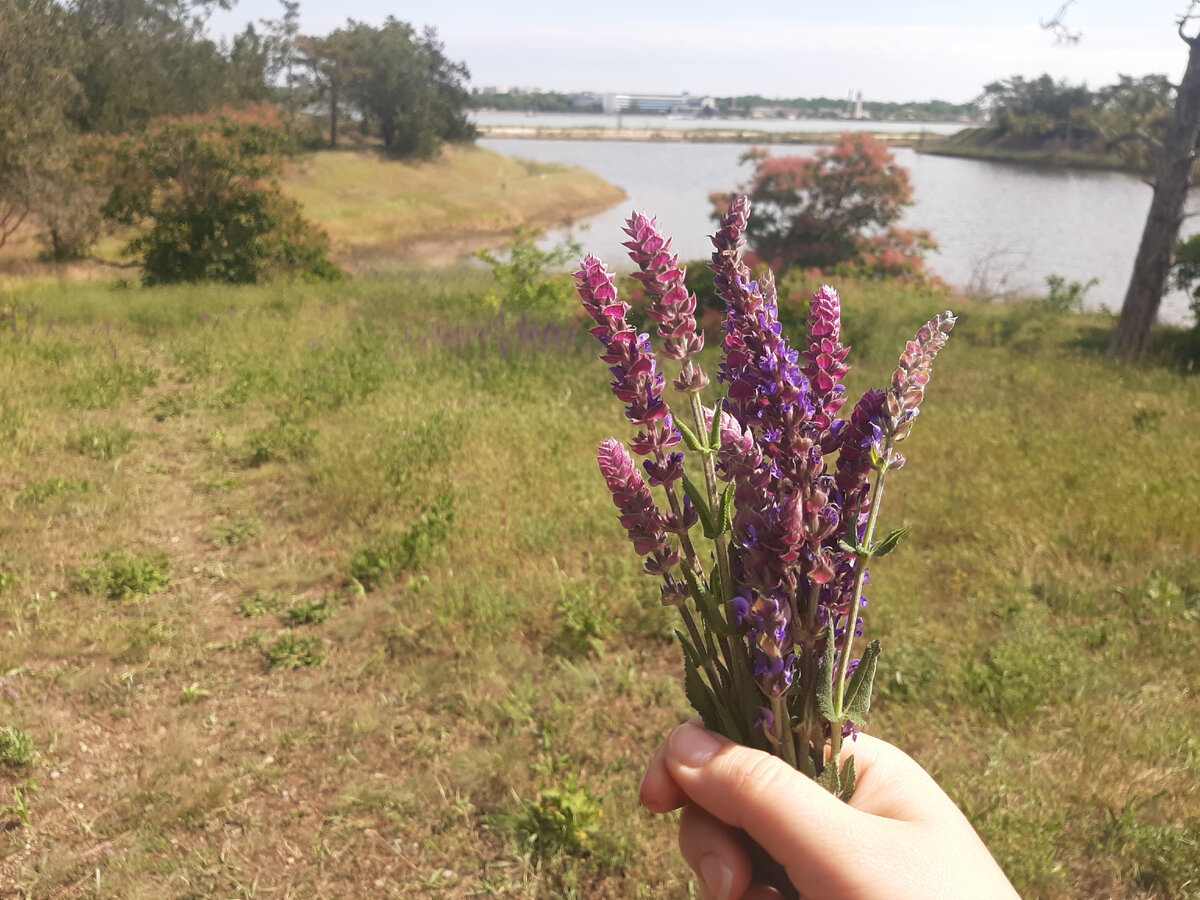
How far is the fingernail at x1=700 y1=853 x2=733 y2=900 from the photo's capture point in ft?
4.15

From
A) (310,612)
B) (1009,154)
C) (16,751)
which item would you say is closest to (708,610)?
(16,751)

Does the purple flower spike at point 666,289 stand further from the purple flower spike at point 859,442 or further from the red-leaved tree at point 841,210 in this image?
the red-leaved tree at point 841,210

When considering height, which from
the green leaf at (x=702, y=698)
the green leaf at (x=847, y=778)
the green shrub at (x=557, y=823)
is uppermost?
the green leaf at (x=702, y=698)

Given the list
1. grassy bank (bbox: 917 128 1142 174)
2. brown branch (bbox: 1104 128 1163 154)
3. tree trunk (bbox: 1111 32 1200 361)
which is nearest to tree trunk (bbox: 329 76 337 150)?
grassy bank (bbox: 917 128 1142 174)

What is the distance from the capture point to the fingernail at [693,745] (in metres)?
1.22

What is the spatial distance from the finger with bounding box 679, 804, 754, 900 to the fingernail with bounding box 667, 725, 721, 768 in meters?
0.14

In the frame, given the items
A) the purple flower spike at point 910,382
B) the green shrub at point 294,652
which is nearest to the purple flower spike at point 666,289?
the purple flower spike at point 910,382

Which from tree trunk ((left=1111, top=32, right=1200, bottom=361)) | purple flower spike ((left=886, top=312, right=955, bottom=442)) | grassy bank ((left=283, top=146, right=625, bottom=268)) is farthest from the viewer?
grassy bank ((left=283, top=146, right=625, bottom=268))

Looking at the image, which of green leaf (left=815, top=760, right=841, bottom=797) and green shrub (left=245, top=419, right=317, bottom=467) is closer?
green leaf (left=815, top=760, right=841, bottom=797)

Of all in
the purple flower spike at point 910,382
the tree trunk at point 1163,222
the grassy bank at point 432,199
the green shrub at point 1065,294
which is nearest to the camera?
the purple flower spike at point 910,382

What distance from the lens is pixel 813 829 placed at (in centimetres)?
115

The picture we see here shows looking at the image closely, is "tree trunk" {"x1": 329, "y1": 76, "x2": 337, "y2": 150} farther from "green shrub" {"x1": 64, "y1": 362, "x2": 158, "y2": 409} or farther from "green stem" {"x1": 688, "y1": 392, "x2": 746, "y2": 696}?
"green stem" {"x1": 688, "y1": 392, "x2": 746, "y2": 696}

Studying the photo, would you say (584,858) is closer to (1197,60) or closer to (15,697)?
(15,697)

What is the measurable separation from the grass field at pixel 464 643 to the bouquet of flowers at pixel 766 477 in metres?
2.23
